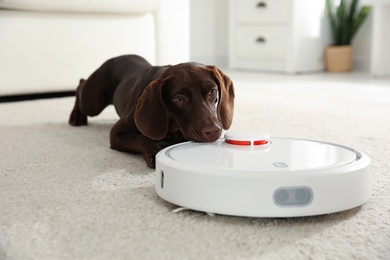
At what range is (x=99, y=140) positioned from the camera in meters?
1.68

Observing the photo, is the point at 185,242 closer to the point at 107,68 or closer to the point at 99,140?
the point at 99,140

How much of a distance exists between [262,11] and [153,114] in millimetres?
3162

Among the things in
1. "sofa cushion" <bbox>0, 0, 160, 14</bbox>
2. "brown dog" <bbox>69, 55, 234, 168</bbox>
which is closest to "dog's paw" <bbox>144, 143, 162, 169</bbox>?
"brown dog" <bbox>69, 55, 234, 168</bbox>

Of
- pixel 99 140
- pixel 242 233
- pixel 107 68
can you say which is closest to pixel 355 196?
pixel 242 233

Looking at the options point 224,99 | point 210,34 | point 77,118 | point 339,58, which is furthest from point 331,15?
point 224,99

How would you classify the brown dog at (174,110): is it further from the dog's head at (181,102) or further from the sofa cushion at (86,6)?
the sofa cushion at (86,6)

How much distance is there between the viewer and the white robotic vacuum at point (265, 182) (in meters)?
0.91

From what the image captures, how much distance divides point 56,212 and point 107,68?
2.99 feet

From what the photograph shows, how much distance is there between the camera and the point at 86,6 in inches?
101

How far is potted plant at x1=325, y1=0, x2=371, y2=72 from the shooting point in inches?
162

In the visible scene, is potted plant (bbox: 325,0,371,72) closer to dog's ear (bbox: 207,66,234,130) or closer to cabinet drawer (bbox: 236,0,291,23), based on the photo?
cabinet drawer (bbox: 236,0,291,23)

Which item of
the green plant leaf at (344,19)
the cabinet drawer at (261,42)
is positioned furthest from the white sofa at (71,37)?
the green plant leaf at (344,19)

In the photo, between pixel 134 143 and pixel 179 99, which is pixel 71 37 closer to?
pixel 134 143

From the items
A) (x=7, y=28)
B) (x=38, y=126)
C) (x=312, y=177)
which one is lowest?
(x=38, y=126)
